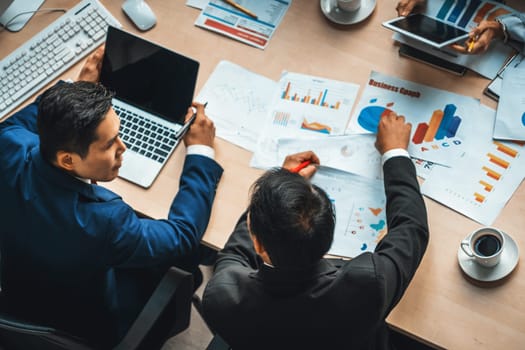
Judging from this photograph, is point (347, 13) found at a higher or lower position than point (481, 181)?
higher

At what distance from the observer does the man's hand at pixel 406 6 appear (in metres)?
1.52

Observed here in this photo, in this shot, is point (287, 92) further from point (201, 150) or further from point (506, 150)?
point (506, 150)

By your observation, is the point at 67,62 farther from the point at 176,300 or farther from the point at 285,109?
the point at 176,300

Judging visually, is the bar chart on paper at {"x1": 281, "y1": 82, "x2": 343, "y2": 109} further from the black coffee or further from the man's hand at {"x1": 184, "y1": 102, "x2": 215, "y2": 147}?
the black coffee

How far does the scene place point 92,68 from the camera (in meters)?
1.54

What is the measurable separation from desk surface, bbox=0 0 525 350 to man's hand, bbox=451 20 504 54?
0.07m


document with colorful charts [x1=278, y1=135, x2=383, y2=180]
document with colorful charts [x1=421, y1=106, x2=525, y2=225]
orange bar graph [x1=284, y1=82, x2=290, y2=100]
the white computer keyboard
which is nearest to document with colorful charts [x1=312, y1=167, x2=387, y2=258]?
document with colorful charts [x1=278, y1=135, x2=383, y2=180]

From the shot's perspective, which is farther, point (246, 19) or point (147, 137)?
point (246, 19)

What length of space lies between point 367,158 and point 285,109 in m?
0.25

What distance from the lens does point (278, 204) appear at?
1037 mm

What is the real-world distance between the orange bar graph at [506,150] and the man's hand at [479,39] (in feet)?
0.82

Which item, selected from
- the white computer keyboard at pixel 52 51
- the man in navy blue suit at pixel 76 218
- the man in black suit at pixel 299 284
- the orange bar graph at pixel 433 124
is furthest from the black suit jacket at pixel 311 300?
the white computer keyboard at pixel 52 51

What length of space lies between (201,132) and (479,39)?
0.74 metres

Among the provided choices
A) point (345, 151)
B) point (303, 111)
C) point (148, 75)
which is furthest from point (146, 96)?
point (345, 151)
